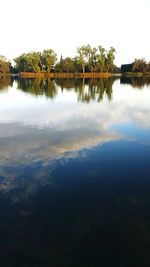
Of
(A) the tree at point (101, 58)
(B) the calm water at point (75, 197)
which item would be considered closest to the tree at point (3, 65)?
(A) the tree at point (101, 58)

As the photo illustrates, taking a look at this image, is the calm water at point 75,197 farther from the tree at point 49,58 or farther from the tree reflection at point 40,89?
the tree at point 49,58

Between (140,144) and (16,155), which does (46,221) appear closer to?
(16,155)

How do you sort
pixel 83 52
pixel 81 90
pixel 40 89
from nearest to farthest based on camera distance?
pixel 81 90 → pixel 40 89 → pixel 83 52

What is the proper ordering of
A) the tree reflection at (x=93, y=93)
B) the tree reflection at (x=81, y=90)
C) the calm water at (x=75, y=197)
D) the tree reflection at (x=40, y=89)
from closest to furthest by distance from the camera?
the calm water at (x=75, y=197) < the tree reflection at (x=93, y=93) < the tree reflection at (x=81, y=90) < the tree reflection at (x=40, y=89)

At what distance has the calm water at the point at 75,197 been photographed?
6637mm

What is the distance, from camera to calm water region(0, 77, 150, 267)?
6.64m

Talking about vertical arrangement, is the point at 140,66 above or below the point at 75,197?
above

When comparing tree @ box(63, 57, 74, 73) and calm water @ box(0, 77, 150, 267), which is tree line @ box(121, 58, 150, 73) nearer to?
tree @ box(63, 57, 74, 73)

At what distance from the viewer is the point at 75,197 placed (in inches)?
365

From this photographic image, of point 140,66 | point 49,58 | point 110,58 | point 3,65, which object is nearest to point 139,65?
point 140,66

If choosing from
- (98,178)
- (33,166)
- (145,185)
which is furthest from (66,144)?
(145,185)

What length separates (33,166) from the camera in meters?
11.8

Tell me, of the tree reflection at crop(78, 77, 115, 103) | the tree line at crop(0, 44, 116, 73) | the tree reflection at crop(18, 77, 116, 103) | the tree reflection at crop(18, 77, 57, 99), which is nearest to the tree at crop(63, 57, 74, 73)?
the tree line at crop(0, 44, 116, 73)

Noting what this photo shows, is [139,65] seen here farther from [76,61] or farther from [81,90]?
[81,90]
